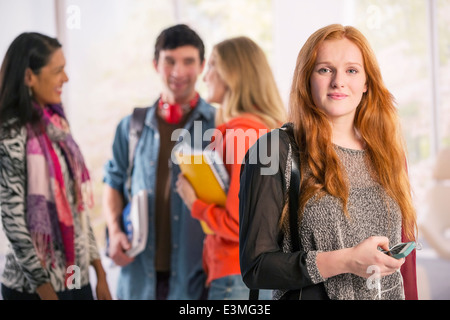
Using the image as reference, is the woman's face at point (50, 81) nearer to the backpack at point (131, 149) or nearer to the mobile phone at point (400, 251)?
the backpack at point (131, 149)

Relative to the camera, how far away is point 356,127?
1.41 meters

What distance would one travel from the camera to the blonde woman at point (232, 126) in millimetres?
2072

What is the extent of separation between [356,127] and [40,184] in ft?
4.08

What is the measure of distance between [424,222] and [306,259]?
139 inches

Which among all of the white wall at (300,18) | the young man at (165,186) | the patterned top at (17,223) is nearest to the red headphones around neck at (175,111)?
the young man at (165,186)

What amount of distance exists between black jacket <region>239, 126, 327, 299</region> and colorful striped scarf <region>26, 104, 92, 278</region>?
1.09 metres

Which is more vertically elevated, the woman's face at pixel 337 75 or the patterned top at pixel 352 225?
the woman's face at pixel 337 75

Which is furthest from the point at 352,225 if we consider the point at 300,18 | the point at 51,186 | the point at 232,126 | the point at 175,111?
the point at 300,18

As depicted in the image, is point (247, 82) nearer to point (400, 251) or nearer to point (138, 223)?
point (138, 223)

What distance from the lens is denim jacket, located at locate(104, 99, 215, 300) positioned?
2592 mm

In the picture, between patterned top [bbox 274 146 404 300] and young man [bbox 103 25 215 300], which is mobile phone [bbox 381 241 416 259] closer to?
patterned top [bbox 274 146 404 300]

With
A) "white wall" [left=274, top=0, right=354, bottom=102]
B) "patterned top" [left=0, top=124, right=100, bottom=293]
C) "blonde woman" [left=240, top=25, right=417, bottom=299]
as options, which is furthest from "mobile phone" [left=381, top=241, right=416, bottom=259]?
"white wall" [left=274, top=0, right=354, bottom=102]

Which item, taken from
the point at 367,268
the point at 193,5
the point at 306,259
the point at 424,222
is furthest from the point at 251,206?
the point at 193,5

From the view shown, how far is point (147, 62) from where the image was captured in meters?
4.91
